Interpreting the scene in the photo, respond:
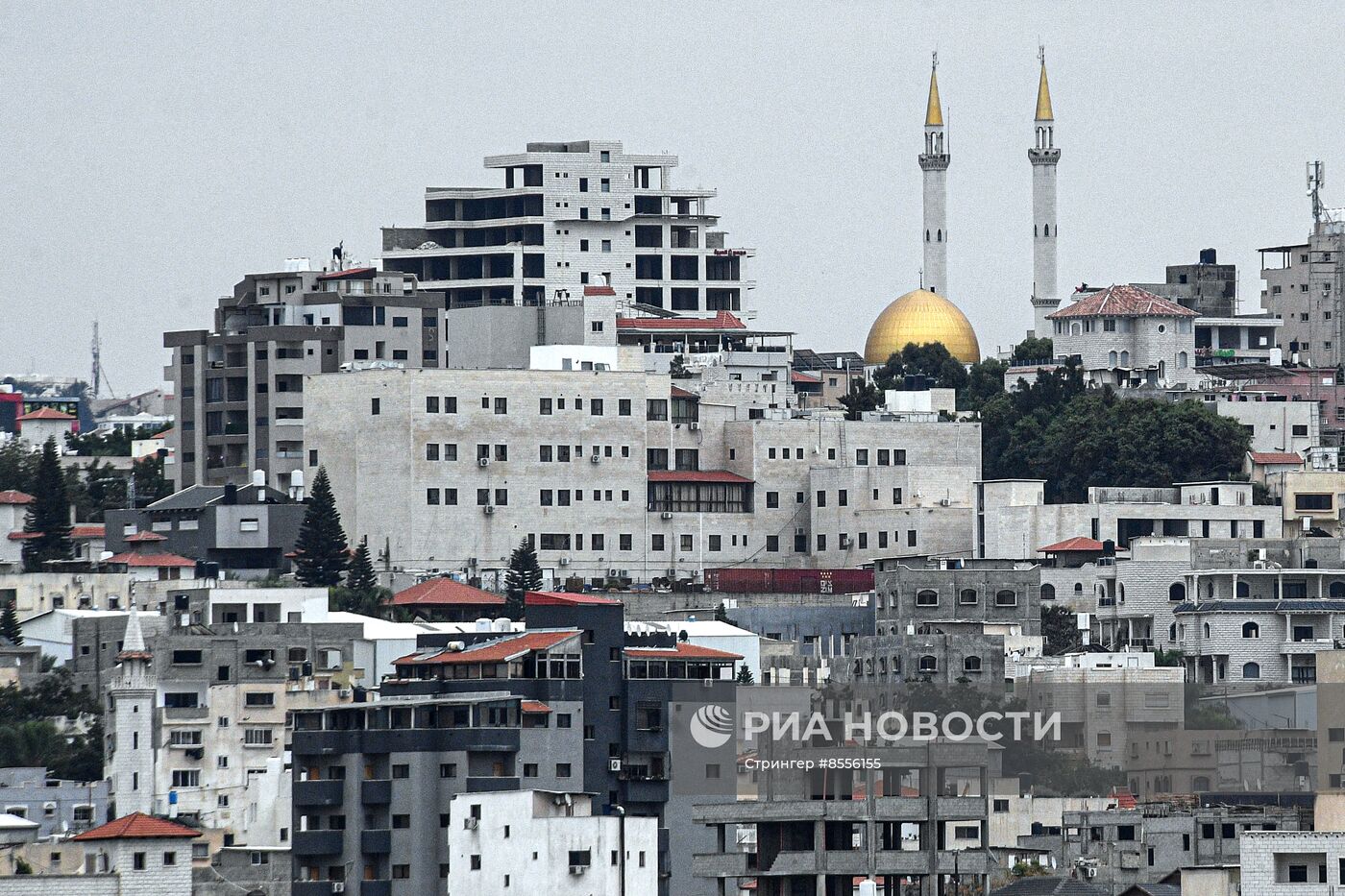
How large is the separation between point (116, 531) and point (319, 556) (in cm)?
933

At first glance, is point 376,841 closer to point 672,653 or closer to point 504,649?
point 504,649

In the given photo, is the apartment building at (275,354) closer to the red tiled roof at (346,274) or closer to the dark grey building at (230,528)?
the red tiled roof at (346,274)

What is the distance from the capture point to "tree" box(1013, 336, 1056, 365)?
515 feet

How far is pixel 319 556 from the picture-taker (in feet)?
415

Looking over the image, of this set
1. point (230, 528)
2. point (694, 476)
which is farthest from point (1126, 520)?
point (230, 528)

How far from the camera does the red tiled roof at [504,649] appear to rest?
3428 inches

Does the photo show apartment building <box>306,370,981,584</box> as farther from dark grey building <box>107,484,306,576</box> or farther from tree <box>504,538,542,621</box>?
tree <box>504,538,542,621</box>

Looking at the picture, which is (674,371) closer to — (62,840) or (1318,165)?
(1318,165)

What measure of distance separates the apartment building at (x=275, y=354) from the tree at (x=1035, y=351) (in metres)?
22.3

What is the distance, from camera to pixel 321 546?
4995 inches

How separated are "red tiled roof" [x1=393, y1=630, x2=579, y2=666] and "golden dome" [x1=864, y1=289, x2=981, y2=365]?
7401cm

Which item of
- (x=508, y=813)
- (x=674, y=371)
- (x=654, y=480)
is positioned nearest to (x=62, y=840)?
(x=508, y=813)

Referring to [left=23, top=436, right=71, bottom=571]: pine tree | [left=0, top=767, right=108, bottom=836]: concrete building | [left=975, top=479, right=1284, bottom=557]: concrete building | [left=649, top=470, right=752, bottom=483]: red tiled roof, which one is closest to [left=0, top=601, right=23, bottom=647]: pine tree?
[left=23, top=436, right=71, bottom=571]: pine tree

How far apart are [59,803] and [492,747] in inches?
750
